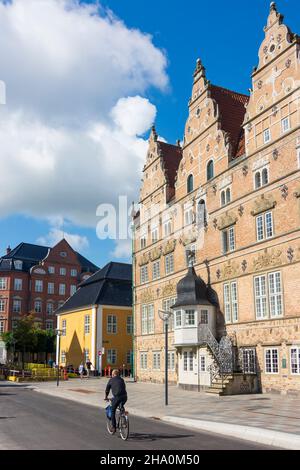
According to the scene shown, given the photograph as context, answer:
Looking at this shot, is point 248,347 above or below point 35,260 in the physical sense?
below

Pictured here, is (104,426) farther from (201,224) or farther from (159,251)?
(159,251)

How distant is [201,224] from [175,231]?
407cm

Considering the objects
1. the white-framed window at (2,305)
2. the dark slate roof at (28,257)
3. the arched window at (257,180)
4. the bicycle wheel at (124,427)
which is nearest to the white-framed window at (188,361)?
the arched window at (257,180)

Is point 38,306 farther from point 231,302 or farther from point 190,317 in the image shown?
point 231,302

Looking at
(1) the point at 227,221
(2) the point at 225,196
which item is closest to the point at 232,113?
(2) the point at 225,196

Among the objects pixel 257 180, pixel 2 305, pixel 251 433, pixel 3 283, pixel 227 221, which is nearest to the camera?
pixel 251 433

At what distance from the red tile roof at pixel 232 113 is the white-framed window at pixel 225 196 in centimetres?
226

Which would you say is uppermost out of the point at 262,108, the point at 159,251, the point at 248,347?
the point at 262,108

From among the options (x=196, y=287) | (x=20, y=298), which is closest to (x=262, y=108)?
(x=196, y=287)

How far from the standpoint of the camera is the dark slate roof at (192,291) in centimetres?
3189

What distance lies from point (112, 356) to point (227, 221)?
3049 cm

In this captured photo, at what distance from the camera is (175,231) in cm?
3822

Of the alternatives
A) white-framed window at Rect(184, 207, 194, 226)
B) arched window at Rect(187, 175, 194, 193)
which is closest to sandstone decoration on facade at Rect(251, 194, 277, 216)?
white-framed window at Rect(184, 207, 194, 226)

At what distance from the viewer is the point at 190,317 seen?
1262 inches
